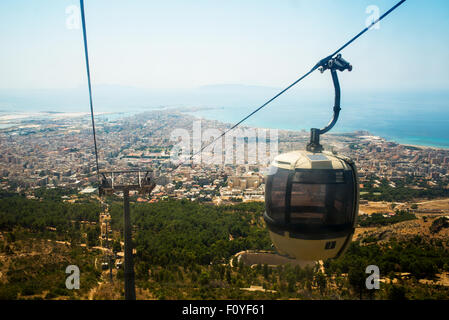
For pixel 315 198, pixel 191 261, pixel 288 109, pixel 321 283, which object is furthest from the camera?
pixel 288 109

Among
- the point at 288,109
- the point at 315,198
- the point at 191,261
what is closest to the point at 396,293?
the point at 191,261

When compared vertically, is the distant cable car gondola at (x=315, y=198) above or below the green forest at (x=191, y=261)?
above

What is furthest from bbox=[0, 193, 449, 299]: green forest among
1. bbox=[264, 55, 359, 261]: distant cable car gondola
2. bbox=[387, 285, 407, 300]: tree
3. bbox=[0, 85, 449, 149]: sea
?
bbox=[0, 85, 449, 149]: sea

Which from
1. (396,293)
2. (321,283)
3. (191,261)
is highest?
(396,293)

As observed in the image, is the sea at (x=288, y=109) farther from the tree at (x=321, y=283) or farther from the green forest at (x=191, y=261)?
the tree at (x=321, y=283)

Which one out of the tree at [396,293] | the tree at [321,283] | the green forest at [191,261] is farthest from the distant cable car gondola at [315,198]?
the tree at [321,283]

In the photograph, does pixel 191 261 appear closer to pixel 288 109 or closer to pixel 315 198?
pixel 315 198

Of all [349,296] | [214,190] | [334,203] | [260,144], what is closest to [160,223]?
[349,296]

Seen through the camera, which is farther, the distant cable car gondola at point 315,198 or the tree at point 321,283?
the tree at point 321,283
